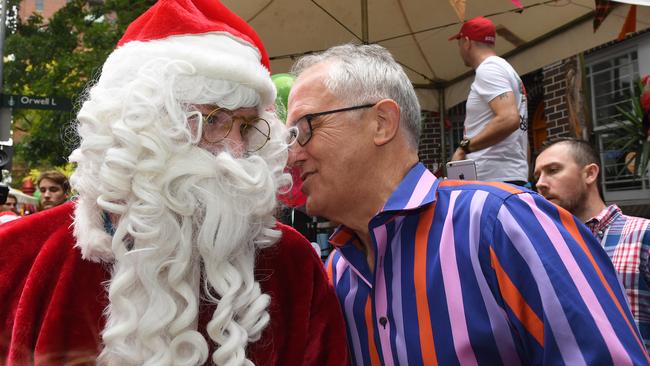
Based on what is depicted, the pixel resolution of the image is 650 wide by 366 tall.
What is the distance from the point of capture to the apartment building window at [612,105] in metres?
6.91

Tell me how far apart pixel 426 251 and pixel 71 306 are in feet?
3.33

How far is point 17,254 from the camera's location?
5.13ft

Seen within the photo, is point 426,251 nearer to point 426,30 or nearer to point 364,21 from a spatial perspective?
point 364,21

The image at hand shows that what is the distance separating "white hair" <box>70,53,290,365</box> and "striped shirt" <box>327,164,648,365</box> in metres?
0.40

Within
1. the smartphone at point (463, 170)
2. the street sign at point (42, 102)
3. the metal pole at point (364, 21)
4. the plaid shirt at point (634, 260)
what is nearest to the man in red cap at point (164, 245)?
the smartphone at point (463, 170)

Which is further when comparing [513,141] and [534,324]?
[513,141]

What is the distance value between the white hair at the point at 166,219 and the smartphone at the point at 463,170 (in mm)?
1542

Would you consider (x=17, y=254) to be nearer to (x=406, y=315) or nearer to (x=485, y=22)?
(x=406, y=315)

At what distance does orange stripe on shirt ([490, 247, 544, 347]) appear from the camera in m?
1.50

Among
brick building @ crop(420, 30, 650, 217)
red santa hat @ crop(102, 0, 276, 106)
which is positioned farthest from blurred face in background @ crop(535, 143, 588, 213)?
brick building @ crop(420, 30, 650, 217)

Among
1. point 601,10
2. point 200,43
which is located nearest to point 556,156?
point 601,10

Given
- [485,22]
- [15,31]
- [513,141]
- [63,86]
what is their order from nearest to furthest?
1. [513,141]
2. [485,22]
3. [63,86]
4. [15,31]

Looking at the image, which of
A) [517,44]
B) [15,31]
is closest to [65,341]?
[517,44]

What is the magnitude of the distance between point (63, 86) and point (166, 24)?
1444 cm
